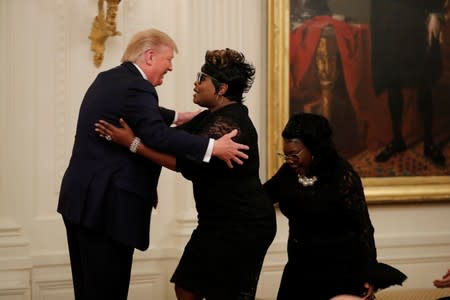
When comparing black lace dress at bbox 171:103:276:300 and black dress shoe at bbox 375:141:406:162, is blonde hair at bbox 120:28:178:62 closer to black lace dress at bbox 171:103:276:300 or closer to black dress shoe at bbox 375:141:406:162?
black lace dress at bbox 171:103:276:300

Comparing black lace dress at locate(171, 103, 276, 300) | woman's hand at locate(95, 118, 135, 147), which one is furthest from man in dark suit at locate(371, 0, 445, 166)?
woman's hand at locate(95, 118, 135, 147)

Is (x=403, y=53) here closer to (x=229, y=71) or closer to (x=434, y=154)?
(x=434, y=154)

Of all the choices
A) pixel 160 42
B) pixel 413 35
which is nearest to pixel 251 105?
A: pixel 413 35

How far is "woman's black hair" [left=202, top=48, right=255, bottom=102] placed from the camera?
3727 millimetres

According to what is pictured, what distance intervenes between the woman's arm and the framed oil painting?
85.4 inches

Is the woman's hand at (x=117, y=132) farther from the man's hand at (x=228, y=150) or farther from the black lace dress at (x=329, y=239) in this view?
the black lace dress at (x=329, y=239)

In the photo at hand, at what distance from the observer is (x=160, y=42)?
150 inches

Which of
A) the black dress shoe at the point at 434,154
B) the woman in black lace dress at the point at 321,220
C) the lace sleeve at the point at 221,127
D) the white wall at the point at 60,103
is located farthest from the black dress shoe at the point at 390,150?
the lace sleeve at the point at 221,127

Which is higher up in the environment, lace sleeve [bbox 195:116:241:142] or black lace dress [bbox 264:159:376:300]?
lace sleeve [bbox 195:116:241:142]

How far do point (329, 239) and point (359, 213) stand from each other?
22 cm

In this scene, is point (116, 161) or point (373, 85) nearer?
point (116, 161)

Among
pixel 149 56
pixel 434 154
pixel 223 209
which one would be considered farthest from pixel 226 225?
pixel 434 154

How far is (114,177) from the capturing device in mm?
3619

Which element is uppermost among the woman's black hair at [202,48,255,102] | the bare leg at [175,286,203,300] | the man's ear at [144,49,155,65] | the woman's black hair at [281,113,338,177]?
the man's ear at [144,49,155,65]
